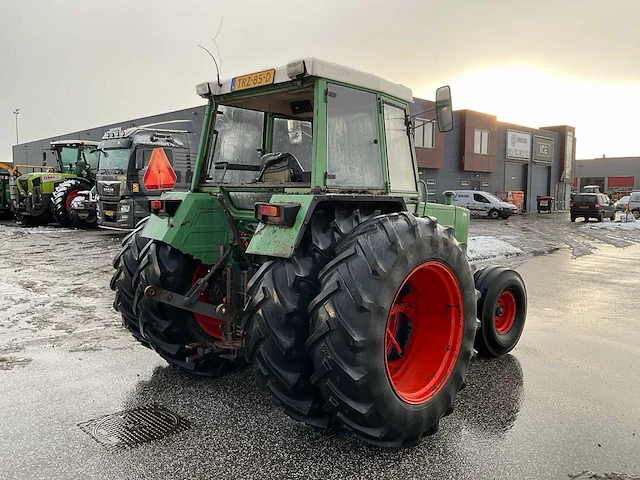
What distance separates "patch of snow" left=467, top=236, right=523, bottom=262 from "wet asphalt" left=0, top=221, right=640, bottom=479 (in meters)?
7.30

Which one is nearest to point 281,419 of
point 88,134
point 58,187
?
point 58,187

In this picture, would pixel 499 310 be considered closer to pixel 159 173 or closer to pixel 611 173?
pixel 159 173

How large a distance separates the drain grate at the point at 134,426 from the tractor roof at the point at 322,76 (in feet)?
8.63

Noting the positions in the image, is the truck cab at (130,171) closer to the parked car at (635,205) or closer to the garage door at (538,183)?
the parked car at (635,205)

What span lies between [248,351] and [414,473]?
1.25 metres

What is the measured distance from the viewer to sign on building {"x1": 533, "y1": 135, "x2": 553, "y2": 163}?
4391cm

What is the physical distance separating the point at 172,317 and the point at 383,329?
1988 mm

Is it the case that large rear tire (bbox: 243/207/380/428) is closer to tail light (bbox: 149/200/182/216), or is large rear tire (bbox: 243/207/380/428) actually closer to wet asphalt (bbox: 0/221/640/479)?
wet asphalt (bbox: 0/221/640/479)

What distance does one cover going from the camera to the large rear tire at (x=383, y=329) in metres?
3.05

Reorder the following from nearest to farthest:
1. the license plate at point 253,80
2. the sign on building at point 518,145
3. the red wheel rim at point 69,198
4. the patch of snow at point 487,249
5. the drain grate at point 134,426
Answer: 1. the drain grate at point 134,426
2. the license plate at point 253,80
3. the patch of snow at point 487,249
4. the red wheel rim at point 69,198
5. the sign on building at point 518,145

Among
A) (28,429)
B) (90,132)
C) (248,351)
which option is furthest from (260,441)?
(90,132)

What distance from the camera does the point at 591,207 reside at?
98.0 feet

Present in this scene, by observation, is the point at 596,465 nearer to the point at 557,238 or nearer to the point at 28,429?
the point at 28,429

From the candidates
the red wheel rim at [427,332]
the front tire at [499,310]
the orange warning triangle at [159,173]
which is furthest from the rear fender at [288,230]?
the orange warning triangle at [159,173]
